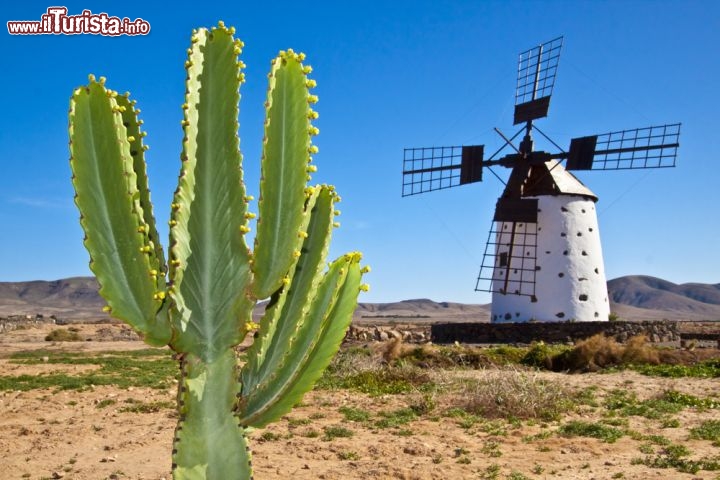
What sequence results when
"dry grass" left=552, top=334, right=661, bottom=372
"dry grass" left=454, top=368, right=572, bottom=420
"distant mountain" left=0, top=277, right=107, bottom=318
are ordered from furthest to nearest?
"distant mountain" left=0, top=277, right=107, bottom=318 → "dry grass" left=552, top=334, right=661, bottom=372 → "dry grass" left=454, top=368, right=572, bottom=420

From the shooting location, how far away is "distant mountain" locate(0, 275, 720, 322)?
122 metres

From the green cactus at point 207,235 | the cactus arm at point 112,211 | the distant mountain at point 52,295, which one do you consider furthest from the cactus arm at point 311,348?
the distant mountain at point 52,295

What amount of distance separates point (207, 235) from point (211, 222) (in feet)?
0.26

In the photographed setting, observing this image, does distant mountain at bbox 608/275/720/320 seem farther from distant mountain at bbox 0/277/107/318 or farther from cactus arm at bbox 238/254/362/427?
cactus arm at bbox 238/254/362/427

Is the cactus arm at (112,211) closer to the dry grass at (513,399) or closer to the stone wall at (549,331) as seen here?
the dry grass at (513,399)

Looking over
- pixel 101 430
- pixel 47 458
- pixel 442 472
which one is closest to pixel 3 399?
pixel 101 430

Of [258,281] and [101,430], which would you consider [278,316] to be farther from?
[101,430]

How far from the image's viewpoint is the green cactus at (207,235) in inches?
142

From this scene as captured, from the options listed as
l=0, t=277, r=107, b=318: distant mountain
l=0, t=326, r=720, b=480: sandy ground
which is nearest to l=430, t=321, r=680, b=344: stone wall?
l=0, t=326, r=720, b=480: sandy ground

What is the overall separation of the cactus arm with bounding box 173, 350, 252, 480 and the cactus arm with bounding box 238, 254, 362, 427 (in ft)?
0.49

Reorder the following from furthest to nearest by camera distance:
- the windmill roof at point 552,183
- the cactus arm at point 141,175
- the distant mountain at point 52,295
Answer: the distant mountain at point 52,295 < the windmill roof at point 552,183 < the cactus arm at point 141,175

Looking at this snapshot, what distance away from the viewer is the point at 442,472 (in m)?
7.20

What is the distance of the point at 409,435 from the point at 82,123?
6898mm

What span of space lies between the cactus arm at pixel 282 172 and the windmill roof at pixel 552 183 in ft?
71.7
